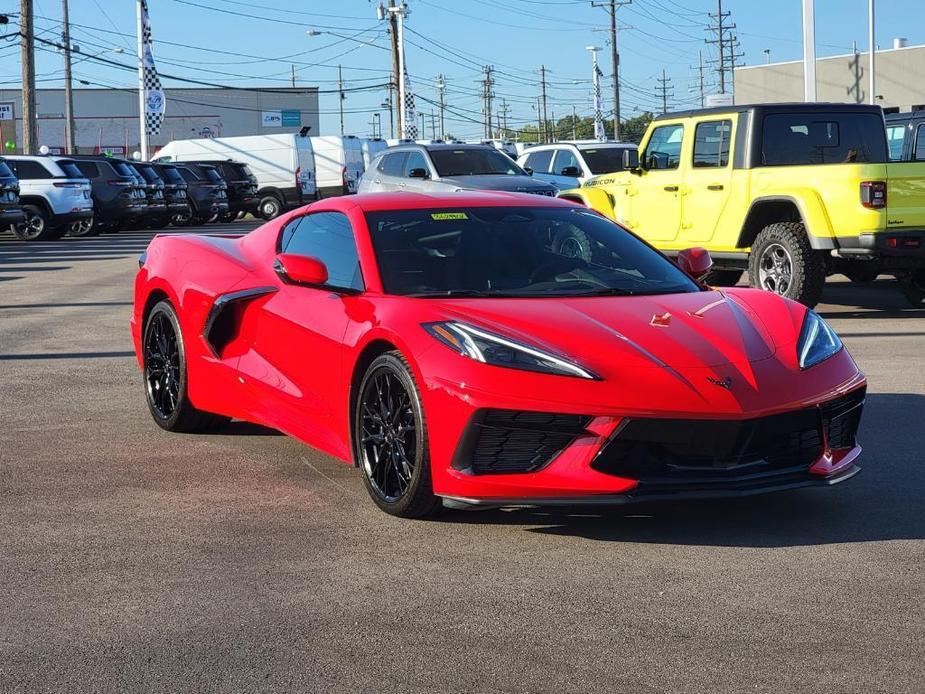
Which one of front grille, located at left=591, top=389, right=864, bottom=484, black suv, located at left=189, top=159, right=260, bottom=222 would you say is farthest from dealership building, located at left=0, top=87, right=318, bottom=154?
front grille, located at left=591, top=389, right=864, bottom=484

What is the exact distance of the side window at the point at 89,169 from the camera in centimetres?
3300

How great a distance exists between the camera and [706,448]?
521 cm

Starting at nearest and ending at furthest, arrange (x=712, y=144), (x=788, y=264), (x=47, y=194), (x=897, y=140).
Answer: (x=788, y=264)
(x=712, y=144)
(x=897, y=140)
(x=47, y=194)

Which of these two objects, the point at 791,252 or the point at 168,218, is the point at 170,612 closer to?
the point at 791,252

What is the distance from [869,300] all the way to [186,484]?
34.4 feet

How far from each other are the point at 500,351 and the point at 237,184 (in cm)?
3776

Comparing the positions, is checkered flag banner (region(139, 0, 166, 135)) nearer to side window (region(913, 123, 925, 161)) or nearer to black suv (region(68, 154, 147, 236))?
black suv (region(68, 154, 147, 236))

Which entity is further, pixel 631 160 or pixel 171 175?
pixel 171 175

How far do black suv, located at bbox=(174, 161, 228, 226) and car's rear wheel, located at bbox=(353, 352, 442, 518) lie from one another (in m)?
33.9

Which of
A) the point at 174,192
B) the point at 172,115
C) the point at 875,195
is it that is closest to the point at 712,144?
the point at 875,195

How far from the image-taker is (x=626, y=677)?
3.84 m

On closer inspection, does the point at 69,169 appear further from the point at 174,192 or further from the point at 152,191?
the point at 174,192

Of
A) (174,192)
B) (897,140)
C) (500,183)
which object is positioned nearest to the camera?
(897,140)

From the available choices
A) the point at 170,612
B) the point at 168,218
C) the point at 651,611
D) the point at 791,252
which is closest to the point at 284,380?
the point at 170,612
